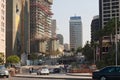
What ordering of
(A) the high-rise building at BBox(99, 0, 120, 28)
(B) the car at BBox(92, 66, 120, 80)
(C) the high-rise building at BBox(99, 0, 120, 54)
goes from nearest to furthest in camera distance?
(B) the car at BBox(92, 66, 120, 80) → (C) the high-rise building at BBox(99, 0, 120, 54) → (A) the high-rise building at BBox(99, 0, 120, 28)

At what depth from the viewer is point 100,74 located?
115ft

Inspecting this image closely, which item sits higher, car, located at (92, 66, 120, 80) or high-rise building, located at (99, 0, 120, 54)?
high-rise building, located at (99, 0, 120, 54)

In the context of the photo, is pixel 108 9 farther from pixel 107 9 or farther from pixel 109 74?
pixel 109 74

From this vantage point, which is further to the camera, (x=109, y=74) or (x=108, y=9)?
(x=108, y=9)

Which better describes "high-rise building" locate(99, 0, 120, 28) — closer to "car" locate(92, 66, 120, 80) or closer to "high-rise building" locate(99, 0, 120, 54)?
"high-rise building" locate(99, 0, 120, 54)

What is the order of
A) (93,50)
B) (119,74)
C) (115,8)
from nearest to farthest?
(119,74)
(93,50)
(115,8)

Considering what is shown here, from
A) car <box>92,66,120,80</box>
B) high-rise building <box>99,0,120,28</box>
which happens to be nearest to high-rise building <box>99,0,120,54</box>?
high-rise building <box>99,0,120,28</box>

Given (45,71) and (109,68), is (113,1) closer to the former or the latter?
(45,71)

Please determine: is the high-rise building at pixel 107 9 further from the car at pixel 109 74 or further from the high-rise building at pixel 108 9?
the car at pixel 109 74

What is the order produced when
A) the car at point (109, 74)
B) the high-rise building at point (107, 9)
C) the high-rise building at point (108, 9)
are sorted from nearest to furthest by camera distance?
the car at point (109, 74) → the high-rise building at point (108, 9) → the high-rise building at point (107, 9)

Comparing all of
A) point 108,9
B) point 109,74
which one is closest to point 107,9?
point 108,9

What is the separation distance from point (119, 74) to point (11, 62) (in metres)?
136

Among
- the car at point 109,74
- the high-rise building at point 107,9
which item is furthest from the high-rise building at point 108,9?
the car at point 109,74

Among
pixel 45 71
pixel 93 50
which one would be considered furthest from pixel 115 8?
pixel 45 71
